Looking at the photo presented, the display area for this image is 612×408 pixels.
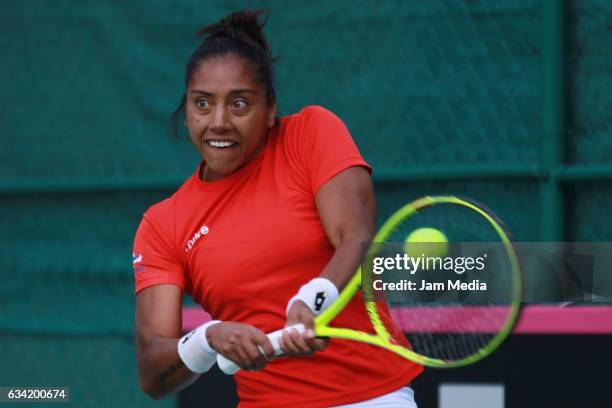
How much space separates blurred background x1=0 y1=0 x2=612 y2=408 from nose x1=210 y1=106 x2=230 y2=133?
1311 millimetres

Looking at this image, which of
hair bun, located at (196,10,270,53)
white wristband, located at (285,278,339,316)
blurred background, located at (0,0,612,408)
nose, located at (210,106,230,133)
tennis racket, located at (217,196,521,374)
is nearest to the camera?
white wristband, located at (285,278,339,316)

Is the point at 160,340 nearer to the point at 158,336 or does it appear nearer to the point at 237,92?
the point at 158,336

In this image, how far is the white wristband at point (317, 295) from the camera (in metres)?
2.48

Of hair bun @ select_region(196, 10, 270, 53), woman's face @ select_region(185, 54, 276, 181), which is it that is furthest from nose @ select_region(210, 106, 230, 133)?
hair bun @ select_region(196, 10, 270, 53)

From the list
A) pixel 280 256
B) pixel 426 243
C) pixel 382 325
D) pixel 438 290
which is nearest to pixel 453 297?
pixel 438 290

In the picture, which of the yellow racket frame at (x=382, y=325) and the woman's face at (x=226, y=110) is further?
the woman's face at (x=226, y=110)

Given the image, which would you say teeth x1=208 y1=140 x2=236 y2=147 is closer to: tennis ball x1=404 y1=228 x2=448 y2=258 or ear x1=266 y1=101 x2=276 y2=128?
ear x1=266 y1=101 x2=276 y2=128

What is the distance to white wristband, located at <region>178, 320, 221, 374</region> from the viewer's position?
2.61 m

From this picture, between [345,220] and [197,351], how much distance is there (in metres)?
0.44

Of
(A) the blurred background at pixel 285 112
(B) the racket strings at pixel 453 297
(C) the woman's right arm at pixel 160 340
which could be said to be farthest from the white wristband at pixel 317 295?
(A) the blurred background at pixel 285 112

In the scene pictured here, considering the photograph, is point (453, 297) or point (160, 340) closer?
point (160, 340)

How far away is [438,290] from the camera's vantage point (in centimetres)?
324

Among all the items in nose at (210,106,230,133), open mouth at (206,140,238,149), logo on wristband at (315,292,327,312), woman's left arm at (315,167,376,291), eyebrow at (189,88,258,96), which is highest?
eyebrow at (189,88,258,96)

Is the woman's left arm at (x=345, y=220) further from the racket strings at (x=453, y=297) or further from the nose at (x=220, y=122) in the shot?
the nose at (x=220, y=122)
